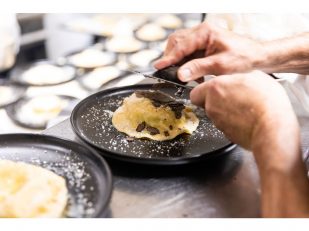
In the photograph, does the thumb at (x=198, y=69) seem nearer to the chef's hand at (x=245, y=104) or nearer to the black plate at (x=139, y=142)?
the chef's hand at (x=245, y=104)

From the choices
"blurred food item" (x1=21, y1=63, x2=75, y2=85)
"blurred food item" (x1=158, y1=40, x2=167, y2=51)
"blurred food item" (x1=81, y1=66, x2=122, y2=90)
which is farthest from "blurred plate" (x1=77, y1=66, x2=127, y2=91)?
"blurred food item" (x1=158, y1=40, x2=167, y2=51)

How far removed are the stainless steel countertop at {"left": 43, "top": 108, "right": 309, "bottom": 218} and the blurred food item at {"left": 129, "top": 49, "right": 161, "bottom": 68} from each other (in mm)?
1634

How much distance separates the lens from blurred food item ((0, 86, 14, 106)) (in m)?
2.14

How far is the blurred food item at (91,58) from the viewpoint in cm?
274

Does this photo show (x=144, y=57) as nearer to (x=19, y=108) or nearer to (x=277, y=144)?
(x=19, y=108)

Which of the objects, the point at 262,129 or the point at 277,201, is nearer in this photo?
the point at 277,201

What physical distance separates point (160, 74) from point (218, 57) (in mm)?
262

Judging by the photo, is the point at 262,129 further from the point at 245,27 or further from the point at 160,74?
the point at 245,27

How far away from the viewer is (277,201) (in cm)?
97

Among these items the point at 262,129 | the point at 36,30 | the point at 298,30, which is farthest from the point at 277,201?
the point at 36,30

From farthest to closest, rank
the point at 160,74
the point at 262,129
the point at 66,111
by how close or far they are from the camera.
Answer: the point at 66,111
the point at 160,74
the point at 262,129

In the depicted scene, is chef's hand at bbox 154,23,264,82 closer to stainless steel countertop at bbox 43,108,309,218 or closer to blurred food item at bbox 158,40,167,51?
stainless steel countertop at bbox 43,108,309,218

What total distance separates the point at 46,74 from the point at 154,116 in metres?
1.15

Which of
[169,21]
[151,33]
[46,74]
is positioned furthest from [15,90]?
[169,21]
